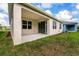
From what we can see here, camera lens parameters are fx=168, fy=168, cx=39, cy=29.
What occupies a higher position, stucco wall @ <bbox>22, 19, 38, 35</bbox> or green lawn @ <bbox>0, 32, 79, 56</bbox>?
stucco wall @ <bbox>22, 19, 38, 35</bbox>

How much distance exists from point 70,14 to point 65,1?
30cm

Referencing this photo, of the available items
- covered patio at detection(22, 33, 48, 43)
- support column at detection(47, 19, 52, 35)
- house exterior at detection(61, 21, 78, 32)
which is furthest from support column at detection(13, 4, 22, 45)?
house exterior at detection(61, 21, 78, 32)

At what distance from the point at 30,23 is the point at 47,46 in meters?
0.62

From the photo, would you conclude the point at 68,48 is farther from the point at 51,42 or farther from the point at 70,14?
the point at 70,14

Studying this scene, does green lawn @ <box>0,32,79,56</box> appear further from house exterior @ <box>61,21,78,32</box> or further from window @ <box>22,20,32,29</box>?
window @ <box>22,20,32,29</box>

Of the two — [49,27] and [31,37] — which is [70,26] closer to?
[49,27]

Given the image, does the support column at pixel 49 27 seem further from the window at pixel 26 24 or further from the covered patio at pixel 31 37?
the window at pixel 26 24

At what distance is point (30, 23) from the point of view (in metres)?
3.67

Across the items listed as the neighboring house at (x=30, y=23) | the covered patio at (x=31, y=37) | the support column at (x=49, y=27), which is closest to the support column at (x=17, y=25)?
the neighboring house at (x=30, y=23)

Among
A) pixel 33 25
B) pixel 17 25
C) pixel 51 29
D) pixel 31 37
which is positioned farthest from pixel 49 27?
pixel 17 25

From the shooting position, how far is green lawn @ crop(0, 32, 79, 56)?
3.52 m

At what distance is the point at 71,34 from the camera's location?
3.58 meters

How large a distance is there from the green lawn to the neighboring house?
115mm

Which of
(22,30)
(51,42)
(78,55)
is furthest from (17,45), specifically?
(78,55)
